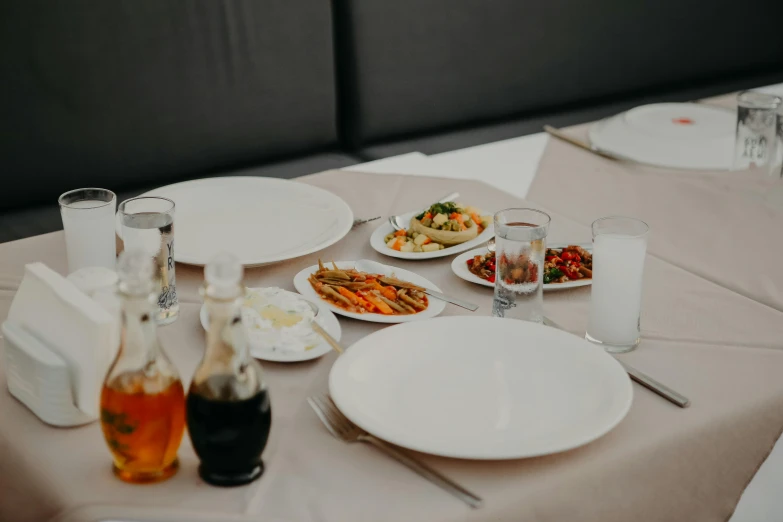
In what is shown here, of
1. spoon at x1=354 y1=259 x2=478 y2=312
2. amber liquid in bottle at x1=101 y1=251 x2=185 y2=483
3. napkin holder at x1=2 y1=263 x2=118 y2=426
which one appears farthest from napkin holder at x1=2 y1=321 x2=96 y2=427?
spoon at x1=354 y1=259 x2=478 y2=312

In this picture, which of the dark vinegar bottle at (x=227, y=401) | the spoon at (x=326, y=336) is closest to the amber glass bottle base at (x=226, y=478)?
the dark vinegar bottle at (x=227, y=401)

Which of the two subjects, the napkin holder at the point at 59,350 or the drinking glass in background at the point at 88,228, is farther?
the drinking glass in background at the point at 88,228

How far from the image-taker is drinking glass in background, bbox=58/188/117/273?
108 cm

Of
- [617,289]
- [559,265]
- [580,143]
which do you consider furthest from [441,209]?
[580,143]

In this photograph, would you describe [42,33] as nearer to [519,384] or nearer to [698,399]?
[519,384]

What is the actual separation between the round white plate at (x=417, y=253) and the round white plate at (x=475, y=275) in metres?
0.02

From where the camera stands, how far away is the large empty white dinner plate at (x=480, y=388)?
2.58 ft

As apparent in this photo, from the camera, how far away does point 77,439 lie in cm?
82

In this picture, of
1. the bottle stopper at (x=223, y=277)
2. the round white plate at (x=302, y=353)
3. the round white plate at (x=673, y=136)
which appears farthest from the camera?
the round white plate at (x=673, y=136)

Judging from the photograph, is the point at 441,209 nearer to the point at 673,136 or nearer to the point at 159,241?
the point at 159,241

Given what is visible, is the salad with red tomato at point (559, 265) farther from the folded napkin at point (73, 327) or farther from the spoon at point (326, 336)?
the folded napkin at point (73, 327)

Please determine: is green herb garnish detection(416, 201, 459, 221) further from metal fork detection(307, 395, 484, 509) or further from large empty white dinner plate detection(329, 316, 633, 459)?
metal fork detection(307, 395, 484, 509)

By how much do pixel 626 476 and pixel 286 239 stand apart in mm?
618

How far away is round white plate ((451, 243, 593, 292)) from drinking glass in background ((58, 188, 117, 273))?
1.41 ft
